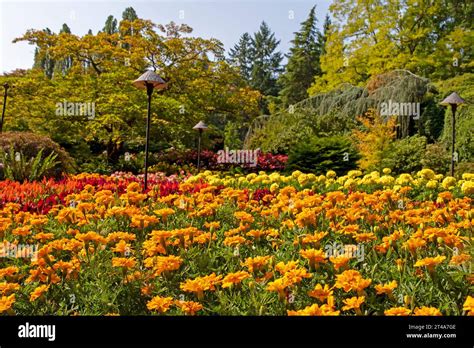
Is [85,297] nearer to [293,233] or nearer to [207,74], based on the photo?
[293,233]

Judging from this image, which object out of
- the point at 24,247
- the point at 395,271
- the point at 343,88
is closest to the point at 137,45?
the point at 343,88

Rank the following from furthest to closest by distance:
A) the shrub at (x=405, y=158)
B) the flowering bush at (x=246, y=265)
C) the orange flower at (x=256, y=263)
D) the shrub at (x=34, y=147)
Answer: the shrub at (x=405, y=158), the shrub at (x=34, y=147), the orange flower at (x=256, y=263), the flowering bush at (x=246, y=265)

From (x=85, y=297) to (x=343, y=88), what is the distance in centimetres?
1401

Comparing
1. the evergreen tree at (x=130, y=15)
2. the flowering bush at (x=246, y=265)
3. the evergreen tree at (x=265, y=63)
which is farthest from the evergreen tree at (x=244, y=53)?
the flowering bush at (x=246, y=265)

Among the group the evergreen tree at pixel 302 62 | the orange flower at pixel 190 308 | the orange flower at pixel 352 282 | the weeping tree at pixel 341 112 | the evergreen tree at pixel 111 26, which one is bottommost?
the orange flower at pixel 190 308

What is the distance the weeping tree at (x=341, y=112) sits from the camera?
501 inches

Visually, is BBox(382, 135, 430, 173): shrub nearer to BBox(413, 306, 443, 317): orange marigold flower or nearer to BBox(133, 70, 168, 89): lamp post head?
BBox(133, 70, 168, 89): lamp post head

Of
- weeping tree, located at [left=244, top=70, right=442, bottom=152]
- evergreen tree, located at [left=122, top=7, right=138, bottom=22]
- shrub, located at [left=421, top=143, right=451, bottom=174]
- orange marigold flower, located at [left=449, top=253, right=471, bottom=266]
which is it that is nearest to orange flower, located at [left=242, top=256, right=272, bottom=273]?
orange marigold flower, located at [left=449, top=253, right=471, bottom=266]

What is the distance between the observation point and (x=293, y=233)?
2.51 m

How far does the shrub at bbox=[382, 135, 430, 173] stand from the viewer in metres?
10.2

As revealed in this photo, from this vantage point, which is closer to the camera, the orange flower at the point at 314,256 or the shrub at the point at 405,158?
the orange flower at the point at 314,256

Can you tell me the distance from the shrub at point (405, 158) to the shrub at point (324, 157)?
2.53ft

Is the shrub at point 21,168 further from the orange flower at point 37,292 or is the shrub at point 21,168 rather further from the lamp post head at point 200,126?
the orange flower at point 37,292
